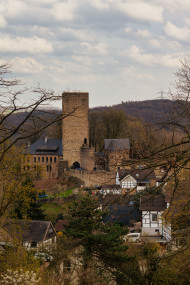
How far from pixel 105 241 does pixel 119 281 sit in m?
1.38

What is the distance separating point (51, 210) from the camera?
25797mm

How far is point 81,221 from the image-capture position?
1266cm

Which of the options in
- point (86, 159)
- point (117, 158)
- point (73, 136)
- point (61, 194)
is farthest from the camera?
point (73, 136)

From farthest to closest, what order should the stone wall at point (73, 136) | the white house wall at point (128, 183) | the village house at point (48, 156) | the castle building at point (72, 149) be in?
1. the stone wall at point (73, 136)
2. the village house at point (48, 156)
3. the castle building at point (72, 149)
4. the white house wall at point (128, 183)

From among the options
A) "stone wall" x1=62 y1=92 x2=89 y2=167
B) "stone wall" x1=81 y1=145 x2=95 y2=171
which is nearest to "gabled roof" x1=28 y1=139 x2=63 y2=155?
"stone wall" x1=62 y1=92 x2=89 y2=167

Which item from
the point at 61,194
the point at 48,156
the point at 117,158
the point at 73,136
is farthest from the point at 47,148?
the point at 117,158

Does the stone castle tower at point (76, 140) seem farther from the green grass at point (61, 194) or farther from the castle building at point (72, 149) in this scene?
the green grass at point (61, 194)

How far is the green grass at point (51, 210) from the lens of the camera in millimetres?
23542

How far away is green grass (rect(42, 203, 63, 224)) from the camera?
23542 millimetres

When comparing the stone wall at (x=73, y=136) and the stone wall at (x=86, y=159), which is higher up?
the stone wall at (x=73, y=136)

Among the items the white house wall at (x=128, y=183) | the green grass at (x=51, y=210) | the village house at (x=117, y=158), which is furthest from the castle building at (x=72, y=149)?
the village house at (x=117, y=158)

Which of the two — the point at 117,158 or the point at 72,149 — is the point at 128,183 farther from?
the point at 117,158

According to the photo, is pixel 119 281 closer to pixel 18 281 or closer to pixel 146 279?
pixel 146 279

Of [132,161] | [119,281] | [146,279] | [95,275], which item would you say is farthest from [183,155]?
[95,275]
